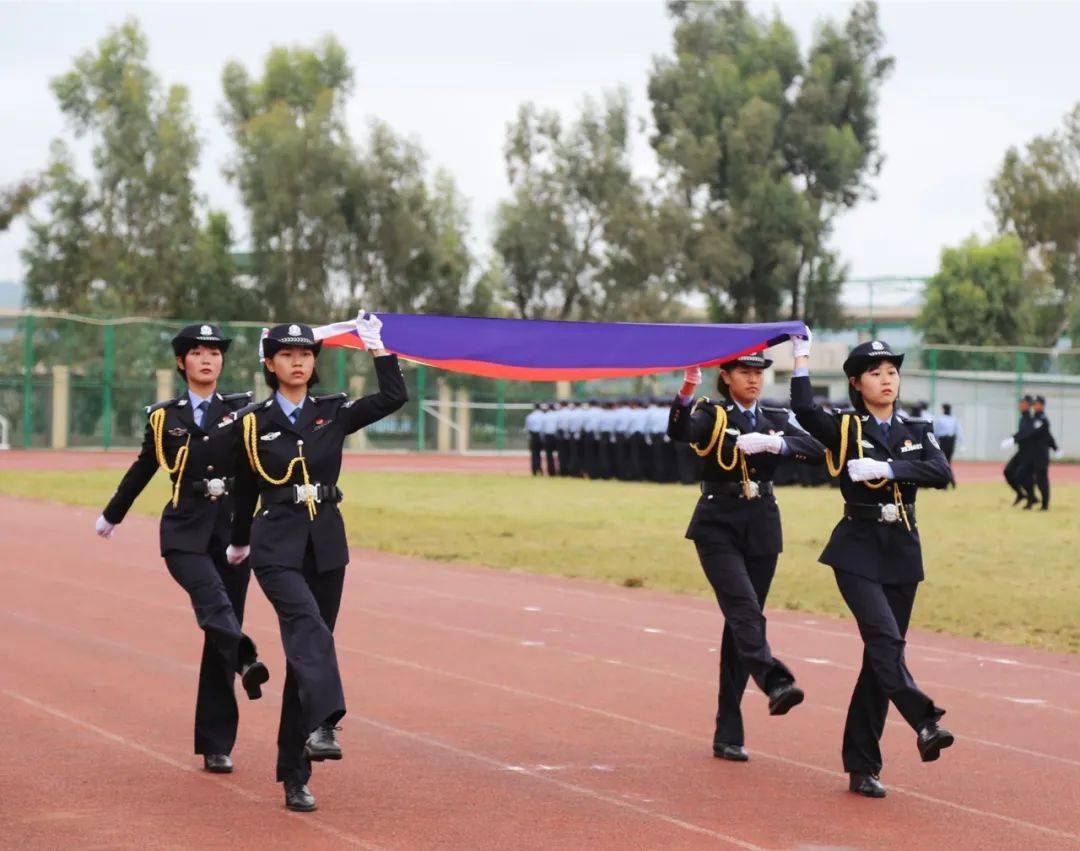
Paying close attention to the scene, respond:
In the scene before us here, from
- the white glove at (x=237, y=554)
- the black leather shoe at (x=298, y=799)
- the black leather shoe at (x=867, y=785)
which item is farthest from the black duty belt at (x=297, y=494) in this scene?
the black leather shoe at (x=867, y=785)

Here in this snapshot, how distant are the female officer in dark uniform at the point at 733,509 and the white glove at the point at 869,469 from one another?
0.77 meters

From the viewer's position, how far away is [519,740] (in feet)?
30.3

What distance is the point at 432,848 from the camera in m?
6.81

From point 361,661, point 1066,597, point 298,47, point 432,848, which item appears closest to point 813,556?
point 1066,597

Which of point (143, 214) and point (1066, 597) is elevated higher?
point (143, 214)

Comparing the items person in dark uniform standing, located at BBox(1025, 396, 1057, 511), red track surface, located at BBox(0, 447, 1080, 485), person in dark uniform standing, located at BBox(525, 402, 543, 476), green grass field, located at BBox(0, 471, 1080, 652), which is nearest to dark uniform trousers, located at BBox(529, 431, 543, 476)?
person in dark uniform standing, located at BBox(525, 402, 543, 476)

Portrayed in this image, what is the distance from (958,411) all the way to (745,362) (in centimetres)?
4982

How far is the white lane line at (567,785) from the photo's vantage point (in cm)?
714

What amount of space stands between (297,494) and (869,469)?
236 centimetres

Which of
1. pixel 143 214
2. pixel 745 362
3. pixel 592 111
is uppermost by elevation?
pixel 592 111

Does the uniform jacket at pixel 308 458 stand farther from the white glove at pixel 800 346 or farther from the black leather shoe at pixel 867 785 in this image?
the black leather shoe at pixel 867 785

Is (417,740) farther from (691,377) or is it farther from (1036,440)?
(1036,440)

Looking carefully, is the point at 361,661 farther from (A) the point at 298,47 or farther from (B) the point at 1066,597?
(A) the point at 298,47

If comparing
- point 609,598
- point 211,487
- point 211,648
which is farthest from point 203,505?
point 609,598
